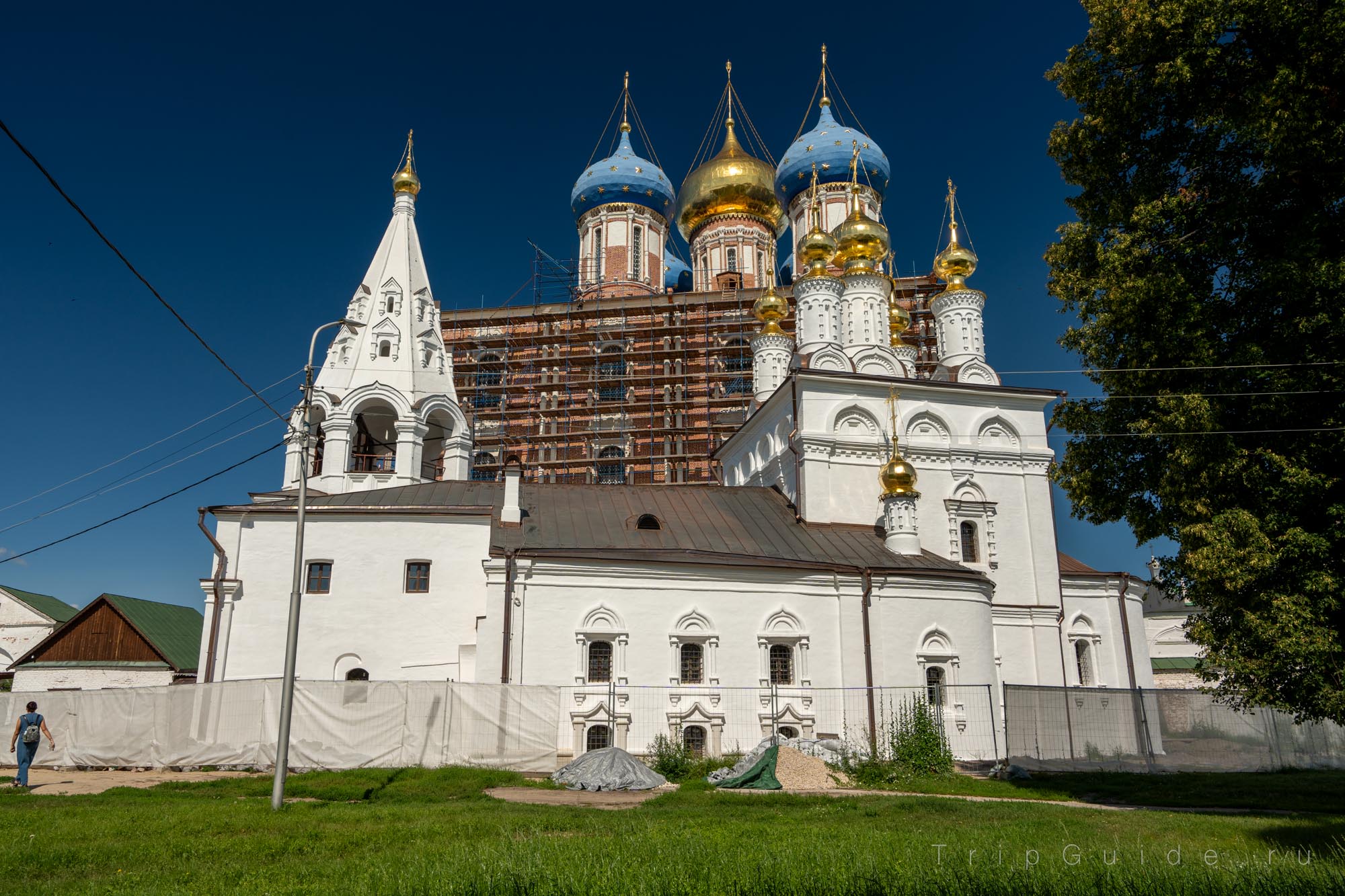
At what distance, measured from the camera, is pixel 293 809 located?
1090 cm

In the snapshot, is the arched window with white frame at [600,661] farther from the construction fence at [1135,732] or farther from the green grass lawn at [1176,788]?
the construction fence at [1135,732]

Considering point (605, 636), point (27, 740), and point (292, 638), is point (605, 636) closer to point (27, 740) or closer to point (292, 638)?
point (292, 638)

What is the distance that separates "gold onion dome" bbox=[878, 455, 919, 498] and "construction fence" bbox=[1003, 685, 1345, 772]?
657cm

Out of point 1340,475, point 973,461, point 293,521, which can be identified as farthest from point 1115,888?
point 973,461

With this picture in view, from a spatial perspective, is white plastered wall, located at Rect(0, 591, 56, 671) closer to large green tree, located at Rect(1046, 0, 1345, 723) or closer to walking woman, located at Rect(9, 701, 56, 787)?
walking woman, located at Rect(9, 701, 56, 787)

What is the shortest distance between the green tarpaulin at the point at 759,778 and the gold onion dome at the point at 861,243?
18321 mm

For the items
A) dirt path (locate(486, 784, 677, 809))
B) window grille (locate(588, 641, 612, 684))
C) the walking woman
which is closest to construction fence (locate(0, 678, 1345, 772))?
window grille (locate(588, 641, 612, 684))

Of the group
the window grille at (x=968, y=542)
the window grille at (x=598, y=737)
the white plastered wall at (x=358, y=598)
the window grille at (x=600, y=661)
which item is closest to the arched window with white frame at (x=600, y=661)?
the window grille at (x=600, y=661)

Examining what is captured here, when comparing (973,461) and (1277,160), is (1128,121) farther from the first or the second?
(973,461)

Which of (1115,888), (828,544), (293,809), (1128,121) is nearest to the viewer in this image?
(1115,888)

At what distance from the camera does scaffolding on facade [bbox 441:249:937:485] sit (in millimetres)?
39781

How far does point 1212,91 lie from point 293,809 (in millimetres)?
14234

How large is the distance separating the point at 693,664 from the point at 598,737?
2.42m

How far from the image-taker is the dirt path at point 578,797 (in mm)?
12148
